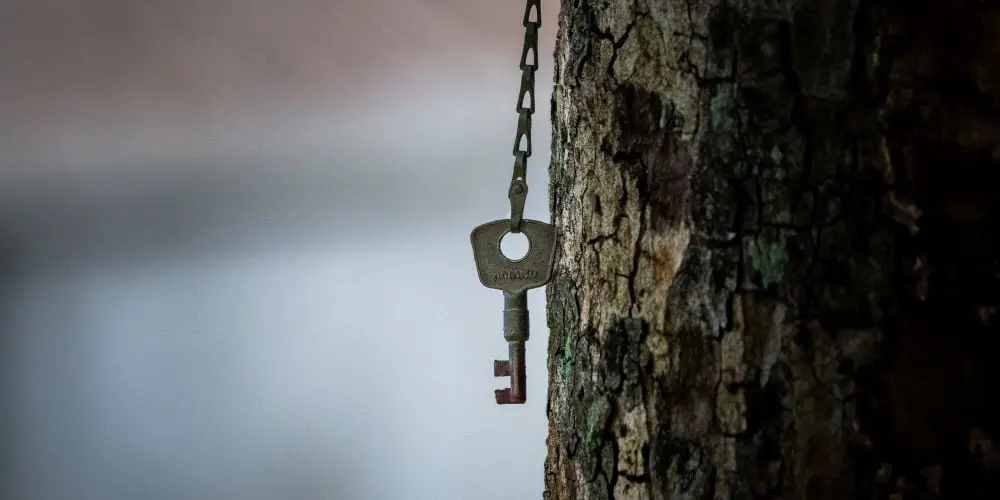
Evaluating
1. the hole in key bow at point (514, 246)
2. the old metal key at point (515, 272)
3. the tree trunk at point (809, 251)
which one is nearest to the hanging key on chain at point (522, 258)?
the old metal key at point (515, 272)

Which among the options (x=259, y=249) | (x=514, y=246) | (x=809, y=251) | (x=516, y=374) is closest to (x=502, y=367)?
(x=516, y=374)

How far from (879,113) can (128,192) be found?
4.24ft

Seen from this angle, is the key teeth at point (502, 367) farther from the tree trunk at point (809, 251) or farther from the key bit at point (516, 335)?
the tree trunk at point (809, 251)

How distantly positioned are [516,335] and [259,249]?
29.9 inches

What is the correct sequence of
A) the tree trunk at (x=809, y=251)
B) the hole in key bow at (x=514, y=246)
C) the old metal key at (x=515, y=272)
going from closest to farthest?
the tree trunk at (x=809, y=251) < the old metal key at (x=515, y=272) < the hole in key bow at (x=514, y=246)

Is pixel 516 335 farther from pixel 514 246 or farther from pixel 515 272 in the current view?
pixel 514 246

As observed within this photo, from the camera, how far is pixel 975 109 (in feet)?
1.15

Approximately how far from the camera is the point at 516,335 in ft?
2.04

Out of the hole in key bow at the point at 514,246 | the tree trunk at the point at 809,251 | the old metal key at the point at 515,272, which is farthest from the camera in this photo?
the hole in key bow at the point at 514,246

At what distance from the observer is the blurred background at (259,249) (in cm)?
116

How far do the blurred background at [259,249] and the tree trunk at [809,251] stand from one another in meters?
0.73

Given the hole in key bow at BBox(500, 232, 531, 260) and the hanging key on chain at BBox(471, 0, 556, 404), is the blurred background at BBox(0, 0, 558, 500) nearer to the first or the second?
the hole in key bow at BBox(500, 232, 531, 260)

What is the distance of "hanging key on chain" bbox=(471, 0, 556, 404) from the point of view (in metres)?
0.60

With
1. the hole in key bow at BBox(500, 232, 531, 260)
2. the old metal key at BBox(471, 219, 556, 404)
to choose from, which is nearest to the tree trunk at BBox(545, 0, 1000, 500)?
the old metal key at BBox(471, 219, 556, 404)
